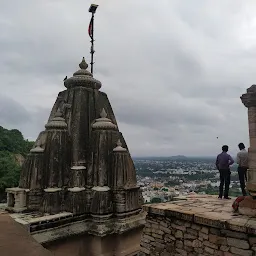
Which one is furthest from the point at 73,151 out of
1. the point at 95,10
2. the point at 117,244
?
the point at 95,10

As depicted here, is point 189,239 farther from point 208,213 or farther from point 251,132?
point 251,132

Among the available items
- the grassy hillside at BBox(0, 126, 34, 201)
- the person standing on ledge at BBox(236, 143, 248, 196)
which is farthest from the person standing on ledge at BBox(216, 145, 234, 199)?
the grassy hillside at BBox(0, 126, 34, 201)

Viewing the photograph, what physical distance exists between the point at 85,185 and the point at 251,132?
6.33m

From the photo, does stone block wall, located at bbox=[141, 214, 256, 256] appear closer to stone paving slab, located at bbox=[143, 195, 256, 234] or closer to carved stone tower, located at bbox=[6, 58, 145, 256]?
stone paving slab, located at bbox=[143, 195, 256, 234]

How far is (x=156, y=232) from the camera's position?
732cm

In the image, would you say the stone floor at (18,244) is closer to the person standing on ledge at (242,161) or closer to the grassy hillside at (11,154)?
the person standing on ledge at (242,161)

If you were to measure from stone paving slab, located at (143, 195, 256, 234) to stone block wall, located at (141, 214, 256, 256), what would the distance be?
0.15 metres

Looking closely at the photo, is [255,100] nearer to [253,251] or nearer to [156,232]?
[253,251]

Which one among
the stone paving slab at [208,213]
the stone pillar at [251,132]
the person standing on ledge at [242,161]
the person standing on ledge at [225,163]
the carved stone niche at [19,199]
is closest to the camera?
the stone paving slab at [208,213]

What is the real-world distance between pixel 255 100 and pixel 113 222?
6338mm

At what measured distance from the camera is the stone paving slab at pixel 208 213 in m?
5.44

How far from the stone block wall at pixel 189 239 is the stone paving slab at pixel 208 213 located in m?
0.15

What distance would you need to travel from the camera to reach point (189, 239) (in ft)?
21.2

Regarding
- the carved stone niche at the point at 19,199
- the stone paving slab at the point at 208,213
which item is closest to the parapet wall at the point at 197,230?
the stone paving slab at the point at 208,213
